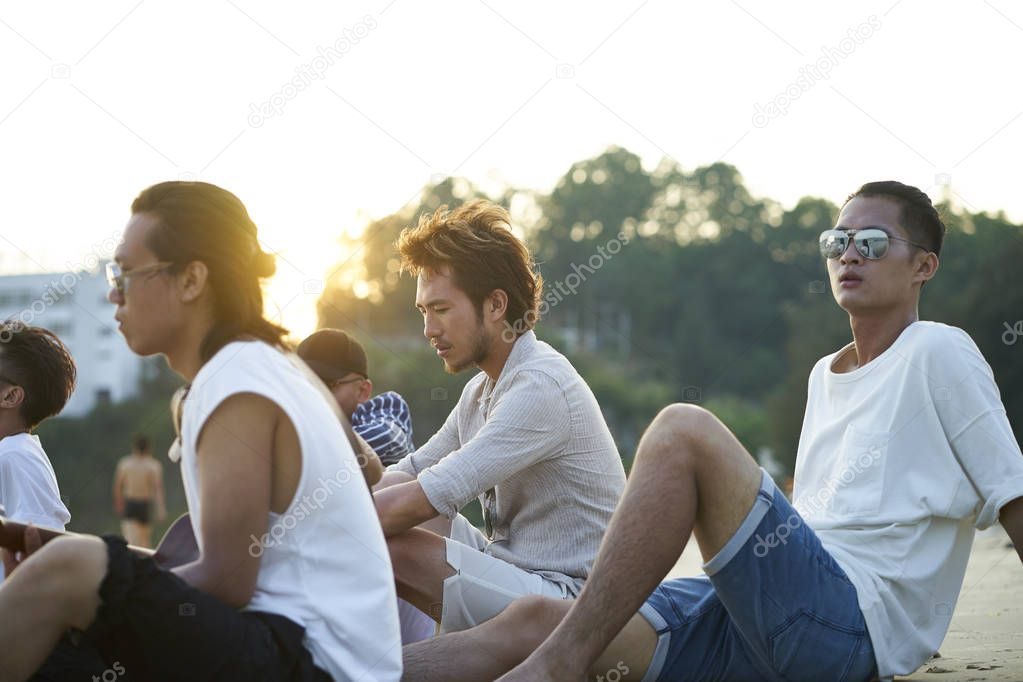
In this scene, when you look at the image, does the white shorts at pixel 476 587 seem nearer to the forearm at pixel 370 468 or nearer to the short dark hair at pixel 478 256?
the forearm at pixel 370 468

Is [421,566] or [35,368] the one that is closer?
[421,566]

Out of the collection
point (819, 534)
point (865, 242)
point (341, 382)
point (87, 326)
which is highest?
point (865, 242)

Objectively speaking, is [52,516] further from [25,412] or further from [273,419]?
[273,419]

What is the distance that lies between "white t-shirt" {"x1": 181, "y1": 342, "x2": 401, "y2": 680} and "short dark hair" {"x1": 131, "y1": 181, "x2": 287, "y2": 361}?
18 cm

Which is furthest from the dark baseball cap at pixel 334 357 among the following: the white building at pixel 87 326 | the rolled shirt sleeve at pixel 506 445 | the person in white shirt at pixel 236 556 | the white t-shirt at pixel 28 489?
the white building at pixel 87 326

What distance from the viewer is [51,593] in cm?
270

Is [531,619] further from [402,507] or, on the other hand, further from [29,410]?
[29,410]

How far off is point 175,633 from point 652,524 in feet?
3.74

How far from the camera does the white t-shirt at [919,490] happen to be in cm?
344

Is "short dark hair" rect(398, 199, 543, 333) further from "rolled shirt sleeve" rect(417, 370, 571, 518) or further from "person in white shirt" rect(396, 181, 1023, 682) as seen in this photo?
"person in white shirt" rect(396, 181, 1023, 682)

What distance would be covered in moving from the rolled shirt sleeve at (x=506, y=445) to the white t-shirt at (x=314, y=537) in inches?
44.9

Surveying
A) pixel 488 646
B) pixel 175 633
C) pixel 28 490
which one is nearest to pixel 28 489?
pixel 28 490

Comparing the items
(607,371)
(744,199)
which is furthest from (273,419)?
(744,199)

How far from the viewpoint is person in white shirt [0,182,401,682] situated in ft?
8.84
